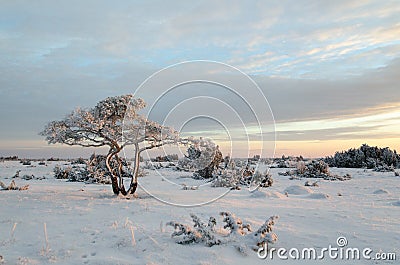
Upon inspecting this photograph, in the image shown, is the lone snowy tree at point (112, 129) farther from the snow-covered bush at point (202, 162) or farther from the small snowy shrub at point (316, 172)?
the small snowy shrub at point (316, 172)

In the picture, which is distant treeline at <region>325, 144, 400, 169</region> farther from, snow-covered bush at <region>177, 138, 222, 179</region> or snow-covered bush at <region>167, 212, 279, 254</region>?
snow-covered bush at <region>167, 212, 279, 254</region>

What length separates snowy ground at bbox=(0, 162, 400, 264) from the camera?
5.93 metres

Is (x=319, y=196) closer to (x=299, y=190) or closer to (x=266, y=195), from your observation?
(x=299, y=190)

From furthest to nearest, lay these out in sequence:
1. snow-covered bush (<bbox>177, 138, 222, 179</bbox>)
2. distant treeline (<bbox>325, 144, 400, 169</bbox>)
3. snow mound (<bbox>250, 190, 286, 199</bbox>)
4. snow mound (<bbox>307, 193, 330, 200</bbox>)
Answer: distant treeline (<bbox>325, 144, 400, 169</bbox>) → snow-covered bush (<bbox>177, 138, 222, 179</bbox>) → snow mound (<bbox>250, 190, 286, 199</bbox>) → snow mound (<bbox>307, 193, 330, 200</bbox>)

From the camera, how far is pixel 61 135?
12.1 m

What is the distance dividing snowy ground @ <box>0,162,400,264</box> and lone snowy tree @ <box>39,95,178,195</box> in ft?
6.71

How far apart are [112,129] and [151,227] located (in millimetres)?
5464

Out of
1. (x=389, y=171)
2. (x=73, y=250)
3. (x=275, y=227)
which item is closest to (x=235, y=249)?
(x=275, y=227)

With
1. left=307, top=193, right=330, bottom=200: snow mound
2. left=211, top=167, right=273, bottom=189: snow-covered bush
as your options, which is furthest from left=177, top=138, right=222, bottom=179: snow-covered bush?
left=307, top=193, right=330, bottom=200: snow mound

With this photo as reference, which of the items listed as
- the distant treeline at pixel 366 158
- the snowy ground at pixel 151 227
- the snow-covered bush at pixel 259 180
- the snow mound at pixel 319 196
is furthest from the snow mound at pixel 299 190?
the distant treeline at pixel 366 158

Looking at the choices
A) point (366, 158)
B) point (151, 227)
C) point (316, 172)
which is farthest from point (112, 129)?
point (366, 158)

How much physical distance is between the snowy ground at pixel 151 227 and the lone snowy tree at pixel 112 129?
2.05 meters

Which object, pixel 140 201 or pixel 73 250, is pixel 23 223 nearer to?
pixel 73 250

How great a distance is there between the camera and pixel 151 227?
798 cm
